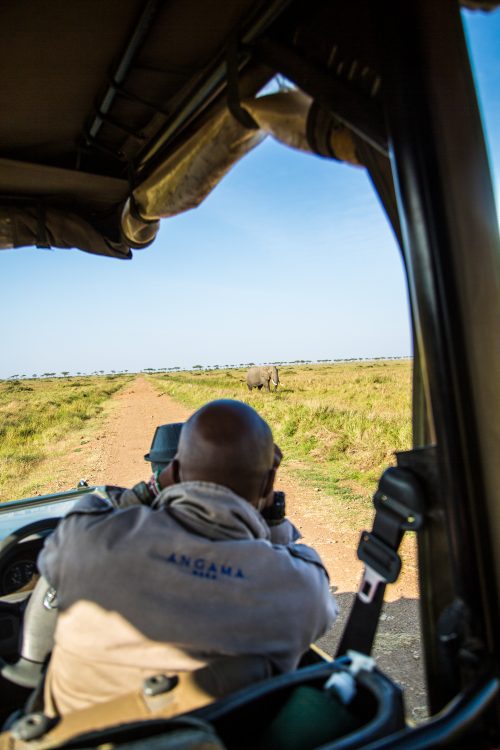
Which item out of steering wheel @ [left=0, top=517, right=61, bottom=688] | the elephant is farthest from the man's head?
the elephant

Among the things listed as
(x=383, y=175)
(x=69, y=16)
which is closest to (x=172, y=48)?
(x=69, y=16)

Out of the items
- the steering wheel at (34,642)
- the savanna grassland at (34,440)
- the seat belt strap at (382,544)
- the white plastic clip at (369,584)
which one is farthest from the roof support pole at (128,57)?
the savanna grassland at (34,440)

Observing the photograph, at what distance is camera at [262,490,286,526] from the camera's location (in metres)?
1.66

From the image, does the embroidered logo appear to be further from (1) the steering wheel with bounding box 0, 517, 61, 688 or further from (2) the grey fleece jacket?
(1) the steering wheel with bounding box 0, 517, 61, 688


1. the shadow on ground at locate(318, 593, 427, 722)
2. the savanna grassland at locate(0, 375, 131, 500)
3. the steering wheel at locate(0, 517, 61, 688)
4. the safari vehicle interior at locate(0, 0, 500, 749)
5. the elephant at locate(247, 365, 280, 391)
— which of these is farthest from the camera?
the elephant at locate(247, 365, 280, 391)

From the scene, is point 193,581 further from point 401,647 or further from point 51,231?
point 401,647

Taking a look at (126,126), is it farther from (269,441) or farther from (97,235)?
(269,441)

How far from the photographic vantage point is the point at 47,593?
1.91 meters

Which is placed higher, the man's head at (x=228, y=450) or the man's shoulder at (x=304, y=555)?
the man's head at (x=228, y=450)

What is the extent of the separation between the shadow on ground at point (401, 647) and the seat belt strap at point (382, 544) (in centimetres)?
184

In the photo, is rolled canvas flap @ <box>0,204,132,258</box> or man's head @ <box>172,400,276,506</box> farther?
rolled canvas flap @ <box>0,204,132,258</box>

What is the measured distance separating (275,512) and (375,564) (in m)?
0.37

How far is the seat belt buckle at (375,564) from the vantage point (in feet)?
4.46

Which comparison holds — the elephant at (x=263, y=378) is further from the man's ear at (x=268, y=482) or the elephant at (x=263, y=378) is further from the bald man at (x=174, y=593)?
the bald man at (x=174, y=593)
